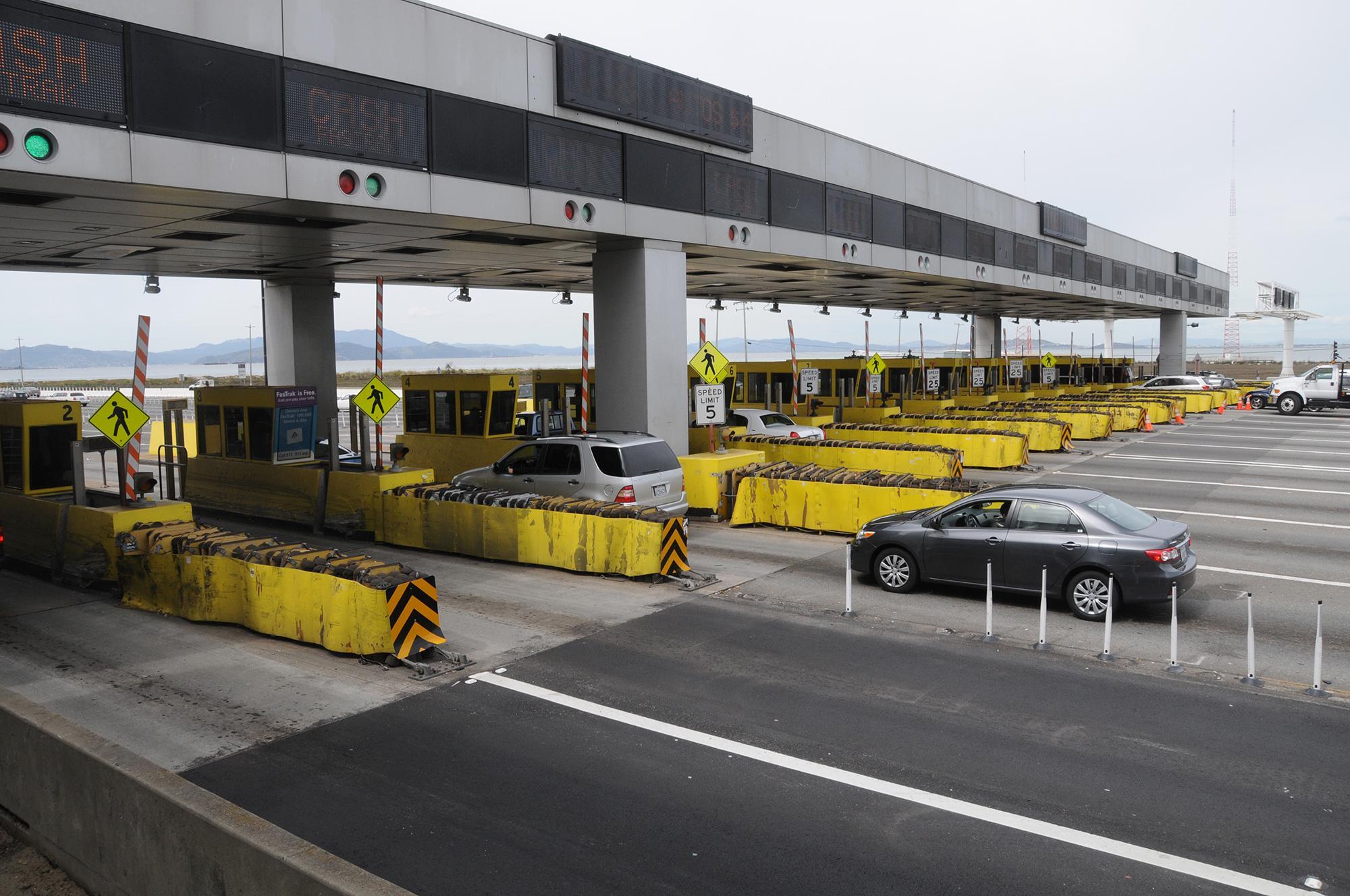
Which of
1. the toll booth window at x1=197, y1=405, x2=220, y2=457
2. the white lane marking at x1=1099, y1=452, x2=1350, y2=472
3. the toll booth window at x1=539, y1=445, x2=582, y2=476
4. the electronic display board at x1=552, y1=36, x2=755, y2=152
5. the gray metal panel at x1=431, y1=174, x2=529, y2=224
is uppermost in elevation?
the electronic display board at x1=552, y1=36, x2=755, y2=152

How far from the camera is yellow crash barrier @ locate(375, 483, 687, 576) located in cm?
1325

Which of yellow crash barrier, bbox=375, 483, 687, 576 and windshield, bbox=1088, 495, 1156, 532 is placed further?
yellow crash barrier, bbox=375, 483, 687, 576

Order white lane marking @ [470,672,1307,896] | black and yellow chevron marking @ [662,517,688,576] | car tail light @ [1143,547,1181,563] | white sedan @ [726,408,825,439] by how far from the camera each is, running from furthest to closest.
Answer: white sedan @ [726,408,825,439] < black and yellow chevron marking @ [662,517,688,576] < car tail light @ [1143,547,1181,563] < white lane marking @ [470,672,1307,896]

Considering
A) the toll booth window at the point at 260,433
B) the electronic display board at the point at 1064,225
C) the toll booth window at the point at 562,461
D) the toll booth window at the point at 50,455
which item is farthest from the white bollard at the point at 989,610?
the electronic display board at the point at 1064,225

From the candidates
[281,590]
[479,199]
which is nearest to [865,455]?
[479,199]

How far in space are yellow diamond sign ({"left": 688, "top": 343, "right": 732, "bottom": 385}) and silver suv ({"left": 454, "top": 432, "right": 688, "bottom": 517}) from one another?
127 inches

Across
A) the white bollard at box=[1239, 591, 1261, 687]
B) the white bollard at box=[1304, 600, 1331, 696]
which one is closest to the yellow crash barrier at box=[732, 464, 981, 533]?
the white bollard at box=[1239, 591, 1261, 687]

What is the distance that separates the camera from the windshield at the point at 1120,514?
11289 millimetres

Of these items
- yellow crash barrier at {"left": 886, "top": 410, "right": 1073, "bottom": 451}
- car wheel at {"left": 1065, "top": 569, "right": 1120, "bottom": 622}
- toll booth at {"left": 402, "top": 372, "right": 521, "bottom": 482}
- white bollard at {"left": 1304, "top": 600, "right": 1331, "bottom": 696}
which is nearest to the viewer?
white bollard at {"left": 1304, "top": 600, "right": 1331, "bottom": 696}

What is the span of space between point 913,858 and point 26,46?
1100 centimetres

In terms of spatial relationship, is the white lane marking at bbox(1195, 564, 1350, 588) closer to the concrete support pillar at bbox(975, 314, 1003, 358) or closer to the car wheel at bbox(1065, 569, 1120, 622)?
the car wheel at bbox(1065, 569, 1120, 622)

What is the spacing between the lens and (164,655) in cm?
1027

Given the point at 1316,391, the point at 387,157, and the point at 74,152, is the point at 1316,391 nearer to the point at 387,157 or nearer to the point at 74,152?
the point at 387,157

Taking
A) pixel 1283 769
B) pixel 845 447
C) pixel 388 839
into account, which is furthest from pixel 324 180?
pixel 845 447
